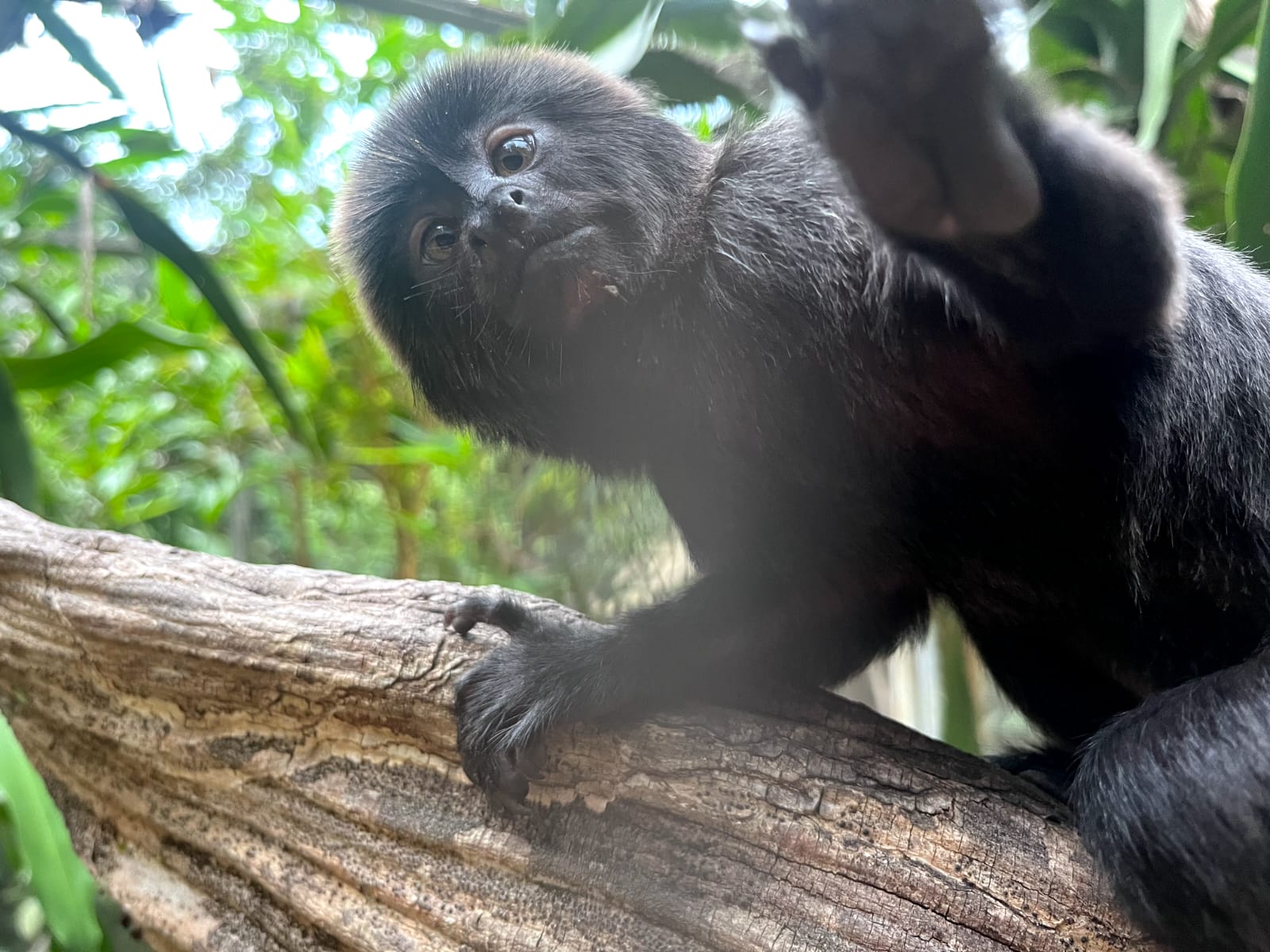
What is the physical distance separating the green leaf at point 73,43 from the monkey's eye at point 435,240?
1.14 metres

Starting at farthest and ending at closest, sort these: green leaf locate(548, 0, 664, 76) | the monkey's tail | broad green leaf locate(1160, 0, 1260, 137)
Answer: green leaf locate(548, 0, 664, 76) < broad green leaf locate(1160, 0, 1260, 137) < the monkey's tail

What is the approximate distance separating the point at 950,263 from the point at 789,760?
75cm

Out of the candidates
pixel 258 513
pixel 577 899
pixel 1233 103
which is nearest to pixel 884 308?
pixel 577 899

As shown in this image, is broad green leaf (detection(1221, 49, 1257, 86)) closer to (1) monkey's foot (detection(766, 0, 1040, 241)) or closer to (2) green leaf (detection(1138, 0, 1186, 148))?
(2) green leaf (detection(1138, 0, 1186, 148))

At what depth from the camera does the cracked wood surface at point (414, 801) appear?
123 centimetres

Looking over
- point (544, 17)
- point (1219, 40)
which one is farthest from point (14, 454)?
point (1219, 40)

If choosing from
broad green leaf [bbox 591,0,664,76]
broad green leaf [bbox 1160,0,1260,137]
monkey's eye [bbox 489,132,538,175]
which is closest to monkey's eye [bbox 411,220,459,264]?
monkey's eye [bbox 489,132,538,175]

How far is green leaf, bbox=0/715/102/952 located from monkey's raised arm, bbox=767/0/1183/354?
132 cm

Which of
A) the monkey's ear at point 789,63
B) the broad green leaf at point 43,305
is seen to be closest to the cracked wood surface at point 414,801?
the broad green leaf at point 43,305

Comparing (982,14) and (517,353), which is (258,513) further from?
(982,14)

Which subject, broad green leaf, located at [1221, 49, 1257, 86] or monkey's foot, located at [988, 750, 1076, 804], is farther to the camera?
broad green leaf, located at [1221, 49, 1257, 86]

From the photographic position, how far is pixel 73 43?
83.7 inches

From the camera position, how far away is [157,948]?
1671 millimetres

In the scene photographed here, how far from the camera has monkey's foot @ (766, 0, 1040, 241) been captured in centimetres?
78
